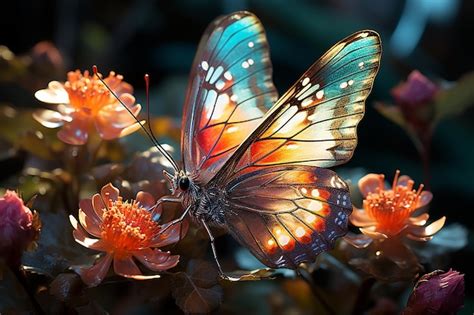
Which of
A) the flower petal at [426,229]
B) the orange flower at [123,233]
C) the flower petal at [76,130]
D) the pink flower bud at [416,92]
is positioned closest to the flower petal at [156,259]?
the orange flower at [123,233]

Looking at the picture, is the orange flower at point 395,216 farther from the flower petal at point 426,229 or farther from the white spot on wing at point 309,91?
the white spot on wing at point 309,91

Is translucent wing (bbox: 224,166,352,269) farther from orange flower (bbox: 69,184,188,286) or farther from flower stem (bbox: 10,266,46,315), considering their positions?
flower stem (bbox: 10,266,46,315)

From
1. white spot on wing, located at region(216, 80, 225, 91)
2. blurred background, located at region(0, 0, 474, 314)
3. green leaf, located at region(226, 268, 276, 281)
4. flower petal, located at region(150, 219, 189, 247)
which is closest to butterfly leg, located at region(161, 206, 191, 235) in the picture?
flower petal, located at region(150, 219, 189, 247)

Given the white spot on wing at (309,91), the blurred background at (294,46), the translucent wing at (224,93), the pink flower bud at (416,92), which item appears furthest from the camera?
the blurred background at (294,46)

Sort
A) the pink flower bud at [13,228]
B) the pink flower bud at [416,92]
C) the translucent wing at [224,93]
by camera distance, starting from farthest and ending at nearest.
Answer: the pink flower bud at [416,92], the translucent wing at [224,93], the pink flower bud at [13,228]


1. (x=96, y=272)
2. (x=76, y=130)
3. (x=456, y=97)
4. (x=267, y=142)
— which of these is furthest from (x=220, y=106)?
(x=456, y=97)

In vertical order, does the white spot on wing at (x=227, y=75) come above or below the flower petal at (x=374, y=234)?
above

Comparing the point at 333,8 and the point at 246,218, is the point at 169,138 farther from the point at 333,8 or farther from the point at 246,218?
the point at 333,8
